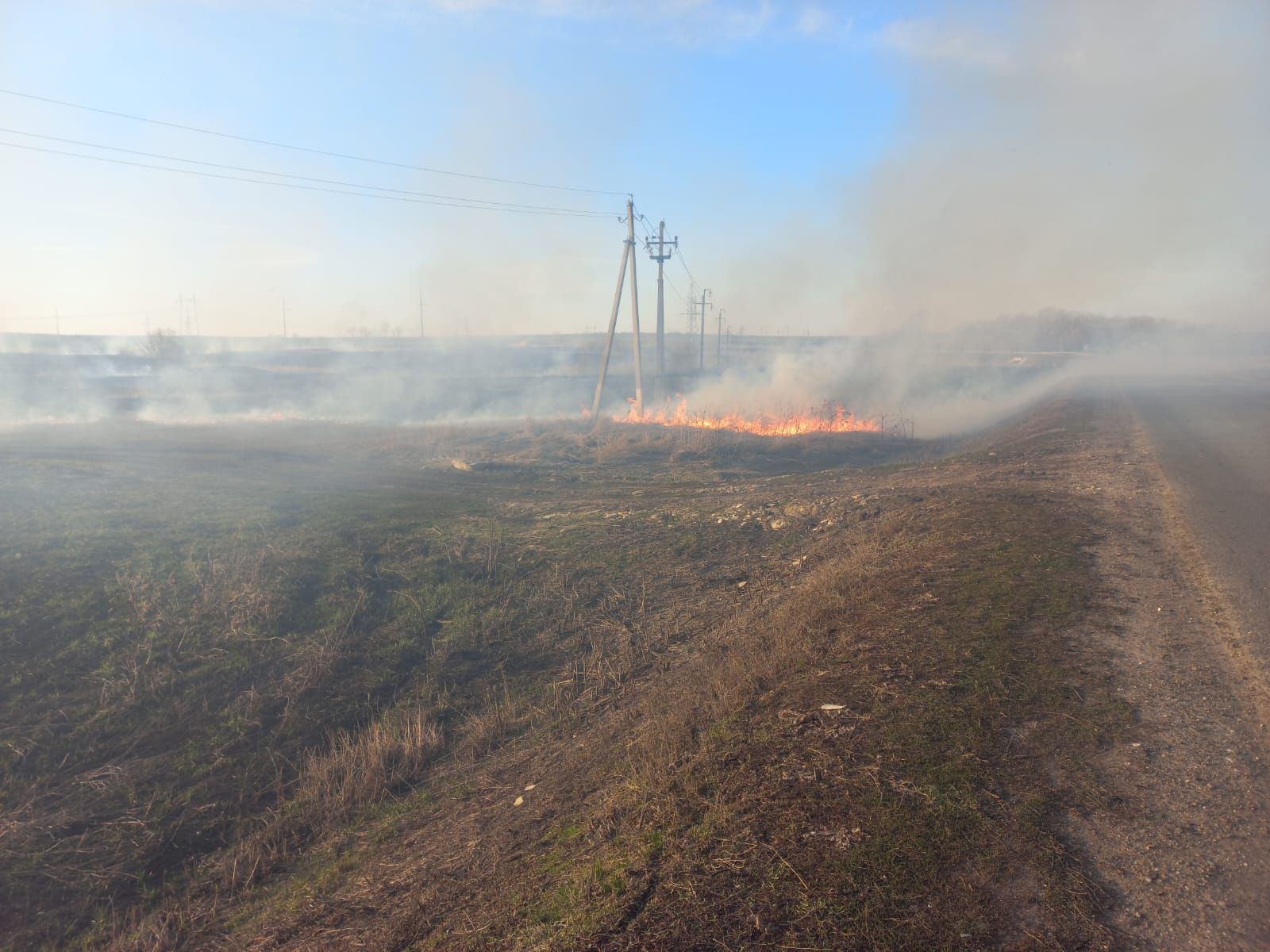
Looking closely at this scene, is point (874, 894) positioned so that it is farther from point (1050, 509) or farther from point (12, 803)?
point (1050, 509)

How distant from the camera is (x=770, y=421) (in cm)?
3325

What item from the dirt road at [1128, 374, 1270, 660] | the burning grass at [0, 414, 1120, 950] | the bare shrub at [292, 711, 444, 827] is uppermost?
the dirt road at [1128, 374, 1270, 660]

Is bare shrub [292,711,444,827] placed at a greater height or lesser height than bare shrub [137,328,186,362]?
lesser

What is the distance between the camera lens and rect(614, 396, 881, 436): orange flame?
32.3m

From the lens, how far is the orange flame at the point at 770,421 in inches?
1272

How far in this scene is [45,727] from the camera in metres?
8.35

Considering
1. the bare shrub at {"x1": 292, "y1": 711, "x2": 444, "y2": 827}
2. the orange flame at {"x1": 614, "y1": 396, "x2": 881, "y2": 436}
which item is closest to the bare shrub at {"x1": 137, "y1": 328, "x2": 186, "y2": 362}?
the orange flame at {"x1": 614, "y1": 396, "x2": 881, "y2": 436}

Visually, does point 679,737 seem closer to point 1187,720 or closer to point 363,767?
point 1187,720

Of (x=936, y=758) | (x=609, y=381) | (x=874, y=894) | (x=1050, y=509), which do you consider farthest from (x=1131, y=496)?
(x=609, y=381)

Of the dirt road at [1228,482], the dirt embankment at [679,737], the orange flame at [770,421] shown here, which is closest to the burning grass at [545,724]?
the dirt embankment at [679,737]

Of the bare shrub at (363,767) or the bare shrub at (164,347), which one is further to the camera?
the bare shrub at (164,347)

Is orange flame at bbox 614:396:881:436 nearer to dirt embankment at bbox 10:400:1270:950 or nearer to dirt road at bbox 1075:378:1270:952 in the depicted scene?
dirt embankment at bbox 10:400:1270:950

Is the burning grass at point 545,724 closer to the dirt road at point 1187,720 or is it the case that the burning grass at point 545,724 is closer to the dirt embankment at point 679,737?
the dirt embankment at point 679,737

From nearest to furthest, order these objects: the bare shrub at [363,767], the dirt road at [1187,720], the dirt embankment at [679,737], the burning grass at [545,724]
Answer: the dirt road at [1187,720] < the dirt embankment at [679,737] < the burning grass at [545,724] < the bare shrub at [363,767]
